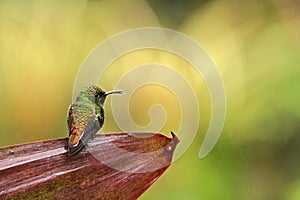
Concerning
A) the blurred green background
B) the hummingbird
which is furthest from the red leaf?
the blurred green background

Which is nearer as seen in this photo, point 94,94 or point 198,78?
point 94,94

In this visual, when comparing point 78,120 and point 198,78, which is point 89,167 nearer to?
point 78,120

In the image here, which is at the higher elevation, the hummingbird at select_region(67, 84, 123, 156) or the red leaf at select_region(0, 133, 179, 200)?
the hummingbird at select_region(67, 84, 123, 156)

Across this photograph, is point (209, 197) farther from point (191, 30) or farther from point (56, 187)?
point (56, 187)

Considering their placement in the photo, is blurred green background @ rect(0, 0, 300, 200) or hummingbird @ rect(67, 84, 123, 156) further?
blurred green background @ rect(0, 0, 300, 200)

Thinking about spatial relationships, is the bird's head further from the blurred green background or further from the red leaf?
the blurred green background

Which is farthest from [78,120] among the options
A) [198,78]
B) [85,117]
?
[198,78]

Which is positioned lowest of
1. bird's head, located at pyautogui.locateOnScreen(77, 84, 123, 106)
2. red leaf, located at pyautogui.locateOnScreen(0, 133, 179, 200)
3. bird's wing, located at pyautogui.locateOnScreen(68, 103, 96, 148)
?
red leaf, located at pyautogui.locateOnScreen(0, 133, 179, 200)

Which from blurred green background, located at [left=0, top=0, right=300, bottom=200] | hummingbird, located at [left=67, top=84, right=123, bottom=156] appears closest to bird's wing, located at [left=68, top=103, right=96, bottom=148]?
hummingbird, located at [left=67, top=84, right=123, bottom=156]

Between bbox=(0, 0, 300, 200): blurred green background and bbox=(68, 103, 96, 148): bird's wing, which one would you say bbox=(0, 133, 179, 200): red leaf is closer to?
bbox=(68, 103, 96, 148): bird's wing

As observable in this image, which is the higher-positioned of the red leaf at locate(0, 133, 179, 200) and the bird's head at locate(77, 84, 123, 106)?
the bird's head at locate(77, 84, 123, 106)
